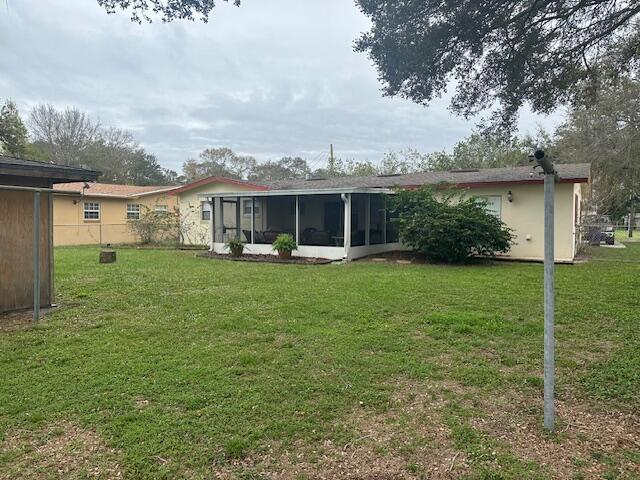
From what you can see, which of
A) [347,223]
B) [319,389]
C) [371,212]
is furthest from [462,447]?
[371,212]

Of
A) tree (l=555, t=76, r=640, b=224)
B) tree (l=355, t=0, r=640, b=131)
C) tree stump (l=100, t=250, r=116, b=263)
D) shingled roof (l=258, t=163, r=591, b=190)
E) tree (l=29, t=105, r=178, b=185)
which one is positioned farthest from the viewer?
tree (l=29, t=105, r=178, b=185)

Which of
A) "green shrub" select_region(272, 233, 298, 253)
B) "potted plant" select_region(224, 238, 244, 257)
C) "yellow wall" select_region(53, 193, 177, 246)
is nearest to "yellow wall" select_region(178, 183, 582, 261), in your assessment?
"green shrub" select_region(272, 233, 298, 253)

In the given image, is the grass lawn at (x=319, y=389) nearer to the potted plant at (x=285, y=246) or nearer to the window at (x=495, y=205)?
the potted plant at (x=285, y=246)

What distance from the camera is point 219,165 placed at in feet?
143

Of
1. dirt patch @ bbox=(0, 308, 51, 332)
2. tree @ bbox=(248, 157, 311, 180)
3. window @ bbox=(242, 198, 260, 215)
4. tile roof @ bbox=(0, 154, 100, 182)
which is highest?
tree @ bbox=(248, 157, 311, 180)

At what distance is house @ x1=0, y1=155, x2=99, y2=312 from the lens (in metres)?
6.00

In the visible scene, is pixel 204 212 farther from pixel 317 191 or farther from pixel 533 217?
pixel 533 217

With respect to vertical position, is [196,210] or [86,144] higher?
[86,144]

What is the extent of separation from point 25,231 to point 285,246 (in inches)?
290

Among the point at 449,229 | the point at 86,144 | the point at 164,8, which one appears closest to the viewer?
the point at 164,8

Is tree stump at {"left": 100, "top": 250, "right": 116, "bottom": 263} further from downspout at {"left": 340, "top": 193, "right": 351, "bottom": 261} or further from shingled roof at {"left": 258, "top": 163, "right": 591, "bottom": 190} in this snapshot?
shingled roof at {"left": 258, "top": 163, "right": 591, "bottom": 190}

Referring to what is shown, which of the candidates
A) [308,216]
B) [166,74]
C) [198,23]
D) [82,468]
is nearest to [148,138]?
[308,216]

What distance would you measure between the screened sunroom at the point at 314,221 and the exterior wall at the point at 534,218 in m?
3.54

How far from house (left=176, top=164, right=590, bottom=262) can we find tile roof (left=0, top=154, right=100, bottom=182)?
7101mm
